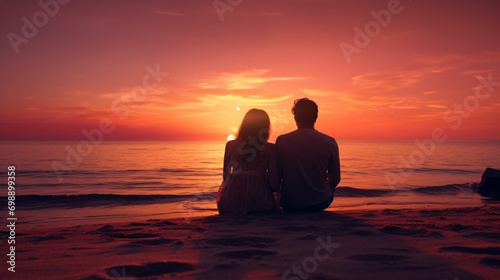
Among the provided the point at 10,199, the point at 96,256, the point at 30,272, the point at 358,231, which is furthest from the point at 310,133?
the point at 10,199

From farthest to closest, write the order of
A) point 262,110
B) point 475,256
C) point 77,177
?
point 77,177 < point 262,110 < point 475,256

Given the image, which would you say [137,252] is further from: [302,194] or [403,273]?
[302,194]

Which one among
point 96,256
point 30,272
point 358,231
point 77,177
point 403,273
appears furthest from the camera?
point 77,177

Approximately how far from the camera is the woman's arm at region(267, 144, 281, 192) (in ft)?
18.3

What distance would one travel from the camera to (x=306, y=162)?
18.0 ft

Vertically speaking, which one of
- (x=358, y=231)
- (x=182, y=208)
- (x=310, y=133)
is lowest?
(x=182, y=208)

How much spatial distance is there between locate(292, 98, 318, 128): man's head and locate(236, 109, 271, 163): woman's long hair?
524 millimetres

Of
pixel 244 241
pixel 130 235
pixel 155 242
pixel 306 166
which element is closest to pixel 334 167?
pixel 306 166

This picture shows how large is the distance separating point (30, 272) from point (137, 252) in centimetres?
86

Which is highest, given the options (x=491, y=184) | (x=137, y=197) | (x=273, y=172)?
(x=273, y=172)

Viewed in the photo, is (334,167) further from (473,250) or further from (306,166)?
(473,250)

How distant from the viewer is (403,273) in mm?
2398

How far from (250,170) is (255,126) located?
0.77 metres

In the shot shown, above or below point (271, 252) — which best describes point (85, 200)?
below
